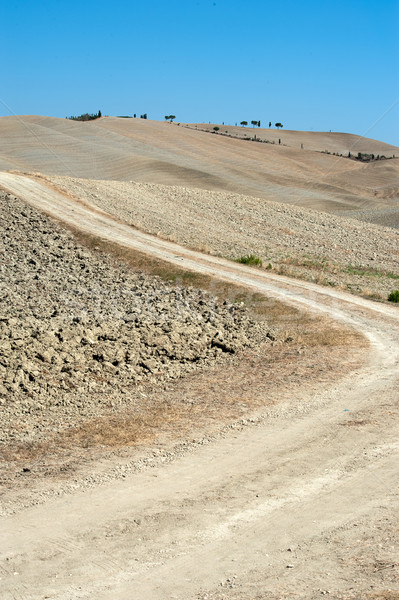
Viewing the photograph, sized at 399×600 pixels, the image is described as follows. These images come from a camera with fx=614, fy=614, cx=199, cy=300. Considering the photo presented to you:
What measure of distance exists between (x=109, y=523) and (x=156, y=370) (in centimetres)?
561

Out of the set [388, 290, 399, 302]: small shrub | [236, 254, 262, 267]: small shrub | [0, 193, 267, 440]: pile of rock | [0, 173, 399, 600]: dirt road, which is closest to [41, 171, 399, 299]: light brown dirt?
[388, 290, 399, 302]: small shrub

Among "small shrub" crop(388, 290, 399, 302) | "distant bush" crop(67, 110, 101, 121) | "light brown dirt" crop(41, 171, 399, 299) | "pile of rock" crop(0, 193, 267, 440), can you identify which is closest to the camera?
"pile of rock" crop(0, 193, 267, 440)

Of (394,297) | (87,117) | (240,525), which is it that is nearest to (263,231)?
(394,297)

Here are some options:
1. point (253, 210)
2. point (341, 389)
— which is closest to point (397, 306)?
point (341, 389)

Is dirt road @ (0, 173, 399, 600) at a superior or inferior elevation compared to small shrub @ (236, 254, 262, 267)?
inferior

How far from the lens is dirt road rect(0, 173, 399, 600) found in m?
5.49

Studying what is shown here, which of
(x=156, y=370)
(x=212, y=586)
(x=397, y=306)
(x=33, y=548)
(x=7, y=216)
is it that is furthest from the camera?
(x=7, y=216)

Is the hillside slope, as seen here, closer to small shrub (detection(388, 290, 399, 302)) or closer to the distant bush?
the distant bush

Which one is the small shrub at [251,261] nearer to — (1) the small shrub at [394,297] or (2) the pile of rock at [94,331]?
(2) the pile of rock at [94,331]

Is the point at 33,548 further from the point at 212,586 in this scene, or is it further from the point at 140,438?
the point at 140,438

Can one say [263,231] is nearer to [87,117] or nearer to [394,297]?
[394,297]

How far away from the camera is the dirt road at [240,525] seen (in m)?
5.49

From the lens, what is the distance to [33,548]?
6.09 metres

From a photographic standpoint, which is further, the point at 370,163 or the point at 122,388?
the point at 370,163
